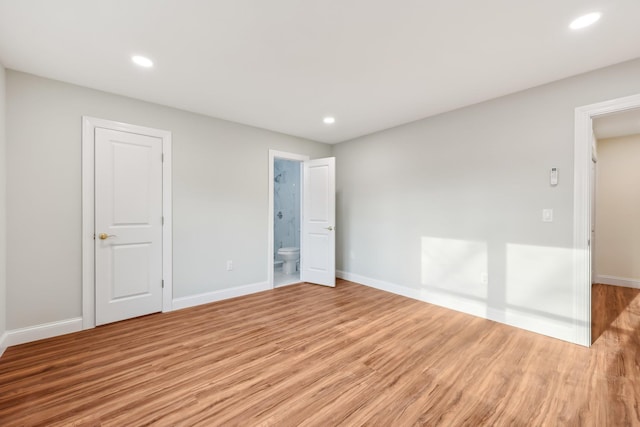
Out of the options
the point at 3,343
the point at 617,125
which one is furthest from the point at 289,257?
the point at 617,125

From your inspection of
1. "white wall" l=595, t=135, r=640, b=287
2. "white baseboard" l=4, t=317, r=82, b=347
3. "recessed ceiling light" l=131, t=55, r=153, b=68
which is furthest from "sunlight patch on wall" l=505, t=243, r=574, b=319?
"white baseboard" l=4, t=317, r=82, b=347

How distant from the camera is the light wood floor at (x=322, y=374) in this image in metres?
1.60

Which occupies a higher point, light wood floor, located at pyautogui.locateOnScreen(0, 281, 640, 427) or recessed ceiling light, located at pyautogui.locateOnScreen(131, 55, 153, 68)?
recessed ceiling light, located at pyautogui.locateOnScreen(131, 55, 153, 68)

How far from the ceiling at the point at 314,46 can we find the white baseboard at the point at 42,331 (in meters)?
2.39

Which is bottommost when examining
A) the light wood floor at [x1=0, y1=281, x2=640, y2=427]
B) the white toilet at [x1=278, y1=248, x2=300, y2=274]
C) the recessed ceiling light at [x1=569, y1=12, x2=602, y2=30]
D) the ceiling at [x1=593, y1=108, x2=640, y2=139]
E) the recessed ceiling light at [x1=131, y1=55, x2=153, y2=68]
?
the light wood floor at [x1=0, y1=281, x2=640, y2=427]

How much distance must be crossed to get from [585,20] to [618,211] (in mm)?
4201

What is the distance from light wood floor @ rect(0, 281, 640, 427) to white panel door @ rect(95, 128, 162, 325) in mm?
275

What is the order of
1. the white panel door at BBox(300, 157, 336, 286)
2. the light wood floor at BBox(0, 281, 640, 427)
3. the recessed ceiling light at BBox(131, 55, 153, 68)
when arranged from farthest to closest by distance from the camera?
the white panel door at BBox(300, 157, 336, 286) < the recessed ceiling light at BBox(131, 55, 153, 68) < the light wood floor at BBox(0, 281, 640, 427)

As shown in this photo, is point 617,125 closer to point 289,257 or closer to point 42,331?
point 289,257

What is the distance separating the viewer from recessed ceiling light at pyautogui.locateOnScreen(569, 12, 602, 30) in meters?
1.74

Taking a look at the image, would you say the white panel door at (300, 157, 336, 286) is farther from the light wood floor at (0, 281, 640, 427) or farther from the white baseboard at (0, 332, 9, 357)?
the white baseboard at (0, 332, 9, 357)

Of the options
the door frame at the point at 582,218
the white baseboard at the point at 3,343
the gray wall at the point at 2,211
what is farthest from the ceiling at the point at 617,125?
the white baseboard at the point at 3,343

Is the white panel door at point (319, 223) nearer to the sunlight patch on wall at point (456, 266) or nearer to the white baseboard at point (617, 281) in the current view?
the sunlight patch on wall at point (456, 266)

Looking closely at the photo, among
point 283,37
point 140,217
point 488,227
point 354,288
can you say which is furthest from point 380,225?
point 140,217
